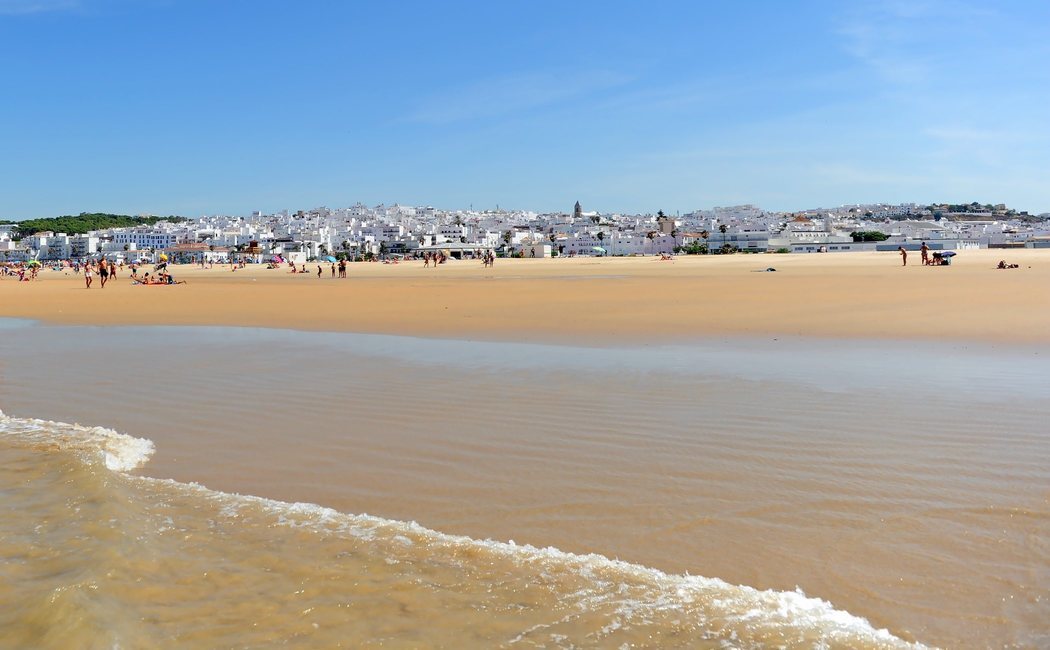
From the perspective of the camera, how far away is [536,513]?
4375mm

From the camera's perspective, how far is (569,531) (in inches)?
162

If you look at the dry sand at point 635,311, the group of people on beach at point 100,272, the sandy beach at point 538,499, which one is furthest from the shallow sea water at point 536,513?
the group of people on beach at point 100,272

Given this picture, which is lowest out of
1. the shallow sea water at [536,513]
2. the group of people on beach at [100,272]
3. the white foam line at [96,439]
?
the shallow sea water at [536,513]

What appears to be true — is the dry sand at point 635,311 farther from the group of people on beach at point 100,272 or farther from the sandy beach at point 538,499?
the group of people on beach at point 100,272

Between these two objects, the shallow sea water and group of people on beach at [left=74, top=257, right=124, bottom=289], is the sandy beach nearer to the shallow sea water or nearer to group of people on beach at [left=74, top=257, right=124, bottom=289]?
the shallow sea water

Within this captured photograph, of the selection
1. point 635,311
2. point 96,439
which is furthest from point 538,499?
point 635,311

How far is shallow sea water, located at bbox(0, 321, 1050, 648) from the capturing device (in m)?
3.11

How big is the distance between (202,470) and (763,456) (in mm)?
3772

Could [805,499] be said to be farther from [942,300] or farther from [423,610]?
[942,300]

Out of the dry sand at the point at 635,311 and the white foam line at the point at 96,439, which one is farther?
the dry sand at the point at 635,311

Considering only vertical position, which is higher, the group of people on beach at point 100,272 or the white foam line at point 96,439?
the group of people on beach at point 100,272

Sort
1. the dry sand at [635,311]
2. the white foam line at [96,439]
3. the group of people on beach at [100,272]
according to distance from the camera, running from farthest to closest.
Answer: the group of people on beach at [100,272] → the dry sand at [635,311] → the white foam line at [96,439]

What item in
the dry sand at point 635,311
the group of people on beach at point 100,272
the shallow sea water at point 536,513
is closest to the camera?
the shallow sea water at point 536,513

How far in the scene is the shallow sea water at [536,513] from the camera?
10.2ft
